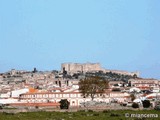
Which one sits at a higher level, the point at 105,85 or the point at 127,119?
the point at 105,85

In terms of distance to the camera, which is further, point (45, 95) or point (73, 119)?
point (45, 95)

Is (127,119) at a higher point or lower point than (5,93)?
lower

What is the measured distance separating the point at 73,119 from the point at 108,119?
7.79ft

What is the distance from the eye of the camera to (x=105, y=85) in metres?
93.4

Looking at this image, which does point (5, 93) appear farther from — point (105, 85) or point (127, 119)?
point (127, 119)

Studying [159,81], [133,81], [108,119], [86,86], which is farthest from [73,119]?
[159,81]

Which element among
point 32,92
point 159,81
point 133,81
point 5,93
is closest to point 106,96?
point 32,92

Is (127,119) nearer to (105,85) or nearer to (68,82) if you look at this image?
(105,85)

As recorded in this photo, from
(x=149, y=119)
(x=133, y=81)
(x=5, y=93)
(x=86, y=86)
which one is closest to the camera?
(x=149, y=119)

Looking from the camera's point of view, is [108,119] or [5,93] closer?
[108,119]

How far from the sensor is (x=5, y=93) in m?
123

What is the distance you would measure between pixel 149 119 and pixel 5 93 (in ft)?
298

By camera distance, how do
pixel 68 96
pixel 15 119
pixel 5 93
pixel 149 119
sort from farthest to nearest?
pixel 5 93 < pixel 68 96 < pixel 15 119 < pixel 149 119

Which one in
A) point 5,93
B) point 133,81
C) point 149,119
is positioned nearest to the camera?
point 149,119
